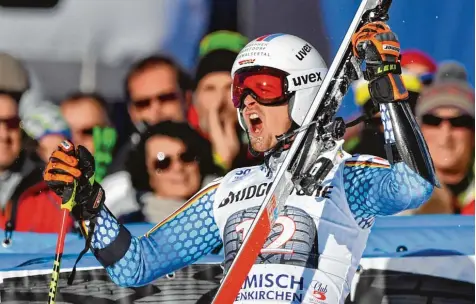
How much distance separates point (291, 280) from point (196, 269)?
3.89 ft

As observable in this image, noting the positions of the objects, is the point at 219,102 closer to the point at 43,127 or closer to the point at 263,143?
the point at 43,127

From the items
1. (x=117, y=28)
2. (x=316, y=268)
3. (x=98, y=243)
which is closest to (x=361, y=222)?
(x=316, y=268)

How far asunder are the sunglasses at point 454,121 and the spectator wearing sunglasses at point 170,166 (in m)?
0.95

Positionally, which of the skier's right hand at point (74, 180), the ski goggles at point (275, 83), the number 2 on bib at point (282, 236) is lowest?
the number 2 on bib at point (282, 236)

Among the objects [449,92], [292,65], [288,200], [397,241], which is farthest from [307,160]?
[449,92]

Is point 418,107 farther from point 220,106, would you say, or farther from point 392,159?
point 392,159

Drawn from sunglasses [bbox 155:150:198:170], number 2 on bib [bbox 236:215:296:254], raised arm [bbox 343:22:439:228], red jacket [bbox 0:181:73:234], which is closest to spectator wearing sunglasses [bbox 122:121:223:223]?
sunglasses [bbox 155:150:198:170]

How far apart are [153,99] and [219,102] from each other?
27 cm

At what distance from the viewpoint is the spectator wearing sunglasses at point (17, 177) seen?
12.9ft

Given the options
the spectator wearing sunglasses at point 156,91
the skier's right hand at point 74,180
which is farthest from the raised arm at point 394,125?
the spectator wearing sunglasses at point 156,91

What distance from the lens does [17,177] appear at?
398 cm

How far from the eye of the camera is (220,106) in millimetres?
4160

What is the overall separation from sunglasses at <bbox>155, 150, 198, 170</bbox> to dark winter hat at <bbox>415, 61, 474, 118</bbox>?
99 cm

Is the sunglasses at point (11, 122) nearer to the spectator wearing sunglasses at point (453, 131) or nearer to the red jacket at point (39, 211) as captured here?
the red jacket at point (39, 211)
